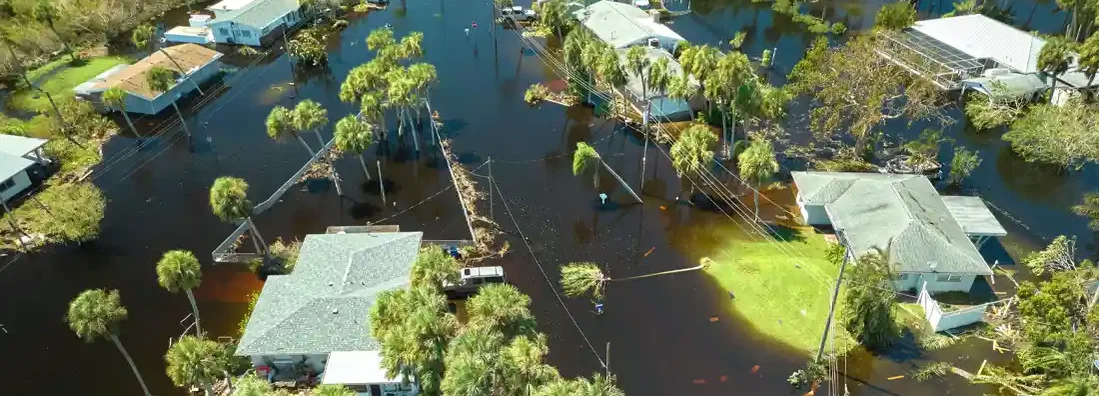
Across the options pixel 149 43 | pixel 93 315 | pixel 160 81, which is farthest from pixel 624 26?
pixel 93 315

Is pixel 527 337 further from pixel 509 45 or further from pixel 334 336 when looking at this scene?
pixel 509 45

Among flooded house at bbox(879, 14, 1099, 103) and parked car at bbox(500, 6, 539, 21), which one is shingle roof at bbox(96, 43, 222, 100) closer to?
parked car at bbox(500, 6, 539, 21)

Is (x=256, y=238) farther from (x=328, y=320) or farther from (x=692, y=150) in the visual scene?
(x=692, y=150)

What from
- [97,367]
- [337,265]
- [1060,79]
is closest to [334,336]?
[337,265]

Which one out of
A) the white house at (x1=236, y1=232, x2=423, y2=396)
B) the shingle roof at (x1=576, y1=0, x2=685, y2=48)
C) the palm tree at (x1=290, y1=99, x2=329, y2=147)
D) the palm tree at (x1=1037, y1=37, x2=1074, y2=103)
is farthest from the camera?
the shingle roof at (x1=576, y1=0, x2=685, y2=48)

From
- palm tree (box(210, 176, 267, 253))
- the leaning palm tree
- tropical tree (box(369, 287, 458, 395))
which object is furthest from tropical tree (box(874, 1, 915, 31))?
palm tree (box(210, 176, 267, 253))
